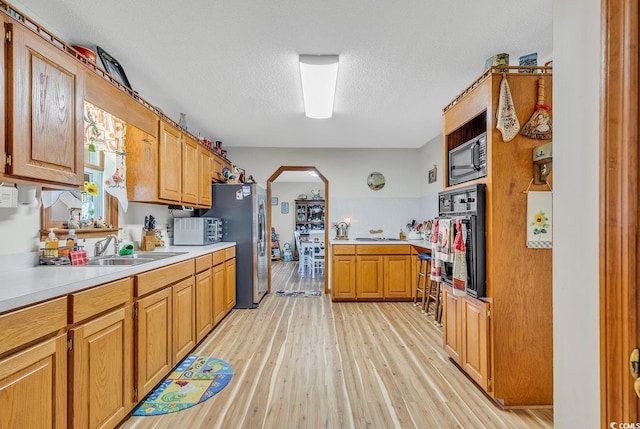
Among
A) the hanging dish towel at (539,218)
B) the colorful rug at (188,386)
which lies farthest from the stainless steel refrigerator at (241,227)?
the hanging dish towel at (539,218)

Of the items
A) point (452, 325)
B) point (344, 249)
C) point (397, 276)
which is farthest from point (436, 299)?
point (344, 249)

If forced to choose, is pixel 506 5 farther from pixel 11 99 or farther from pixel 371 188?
pixel 371 188

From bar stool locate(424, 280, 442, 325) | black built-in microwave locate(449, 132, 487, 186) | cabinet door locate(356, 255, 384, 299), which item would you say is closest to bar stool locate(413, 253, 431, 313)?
bar stool locate(424, 280, 442, 325)

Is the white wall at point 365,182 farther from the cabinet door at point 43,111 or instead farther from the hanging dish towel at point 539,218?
the cabinet door at point 43,111

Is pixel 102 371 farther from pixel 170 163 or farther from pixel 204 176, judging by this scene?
pixel 204 176

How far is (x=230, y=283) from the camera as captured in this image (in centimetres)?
388

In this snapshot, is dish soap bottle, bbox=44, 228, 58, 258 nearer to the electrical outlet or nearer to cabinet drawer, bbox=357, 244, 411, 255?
the electrical outlet

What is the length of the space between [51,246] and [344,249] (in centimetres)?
327

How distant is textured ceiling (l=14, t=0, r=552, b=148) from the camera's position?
6.07 feet

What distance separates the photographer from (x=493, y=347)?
1946 mm

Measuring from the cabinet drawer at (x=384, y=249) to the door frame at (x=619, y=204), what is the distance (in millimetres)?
3815

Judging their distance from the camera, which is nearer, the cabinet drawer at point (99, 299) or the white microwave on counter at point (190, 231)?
the cabinet drawer at point (99, 299)

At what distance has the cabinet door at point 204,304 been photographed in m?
2.86

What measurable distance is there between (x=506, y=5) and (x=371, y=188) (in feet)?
11.4
